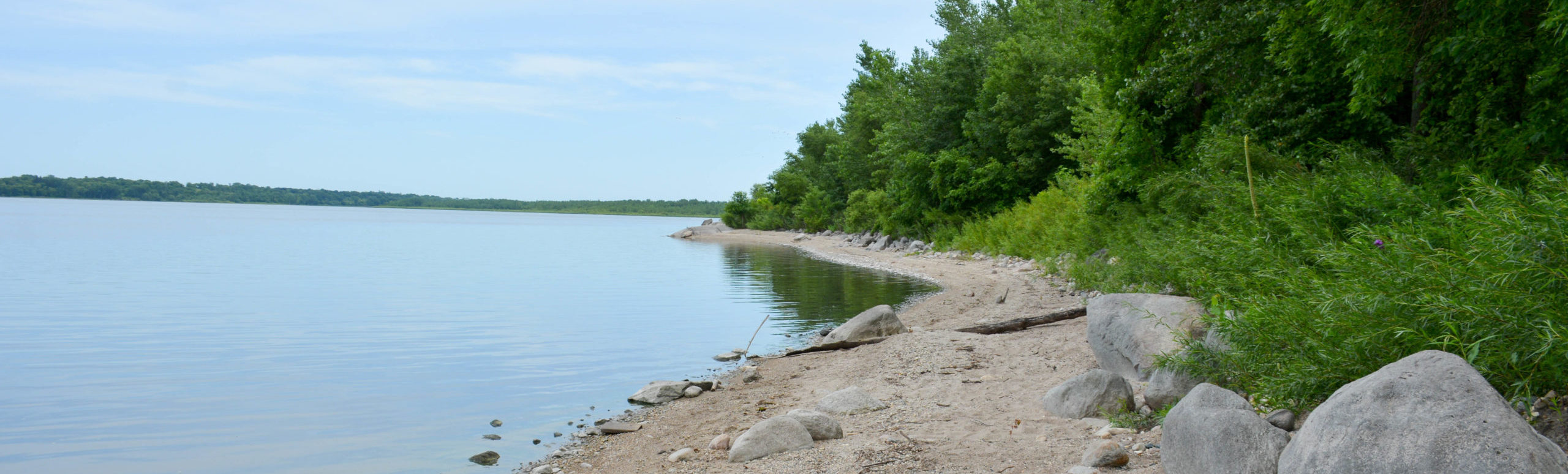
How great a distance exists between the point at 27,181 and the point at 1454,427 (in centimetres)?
21700

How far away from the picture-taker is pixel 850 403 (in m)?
7.63

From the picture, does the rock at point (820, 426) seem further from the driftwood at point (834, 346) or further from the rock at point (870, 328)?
the rock at point (870, 328)

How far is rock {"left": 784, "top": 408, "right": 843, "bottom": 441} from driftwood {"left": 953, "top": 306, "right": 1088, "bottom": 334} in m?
5.39

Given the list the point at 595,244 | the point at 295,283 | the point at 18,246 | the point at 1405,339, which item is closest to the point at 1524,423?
the point at 1405,339

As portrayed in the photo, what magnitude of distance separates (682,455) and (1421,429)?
4.83m

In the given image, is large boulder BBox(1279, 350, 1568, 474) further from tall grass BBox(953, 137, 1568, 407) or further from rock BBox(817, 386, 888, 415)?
rock BBox(817, 386, 888, 415)

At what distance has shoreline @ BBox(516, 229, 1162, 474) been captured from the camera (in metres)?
5.77

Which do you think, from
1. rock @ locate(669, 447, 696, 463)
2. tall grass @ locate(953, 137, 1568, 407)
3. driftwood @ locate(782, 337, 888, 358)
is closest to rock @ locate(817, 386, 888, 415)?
rock @ locate(669, 447, 696, 463)

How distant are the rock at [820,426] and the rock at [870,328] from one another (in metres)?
5.26

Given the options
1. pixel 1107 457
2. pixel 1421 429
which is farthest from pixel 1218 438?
pixel 1421 429

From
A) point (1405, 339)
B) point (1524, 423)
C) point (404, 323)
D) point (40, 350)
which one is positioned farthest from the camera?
point (404, 323)

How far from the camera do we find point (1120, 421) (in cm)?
582

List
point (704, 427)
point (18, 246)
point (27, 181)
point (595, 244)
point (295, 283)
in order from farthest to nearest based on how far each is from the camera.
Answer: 1. point (27, 181)
2. point (595, 244)
3. point (18, 246)
4. point (295, 283)
5. point (704, 427)

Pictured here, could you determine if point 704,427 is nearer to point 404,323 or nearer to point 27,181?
point 404,323
